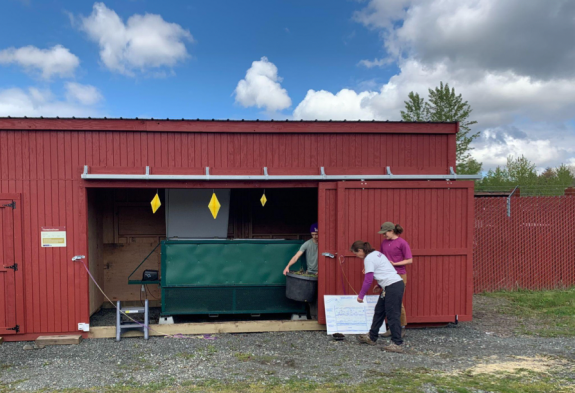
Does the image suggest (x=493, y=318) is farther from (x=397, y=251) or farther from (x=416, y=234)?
(x=397, y=251)

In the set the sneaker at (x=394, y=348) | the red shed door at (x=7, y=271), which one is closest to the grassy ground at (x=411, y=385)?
the sneaker at (x=394, y=348)

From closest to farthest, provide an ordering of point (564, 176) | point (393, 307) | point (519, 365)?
1. point (519, 365)
2. point (393, 307)
3. point (564, 176)

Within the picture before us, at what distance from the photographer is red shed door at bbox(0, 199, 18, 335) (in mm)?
6570

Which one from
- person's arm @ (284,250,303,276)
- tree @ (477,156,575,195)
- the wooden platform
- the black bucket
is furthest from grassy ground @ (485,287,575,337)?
tree @ (477,156,575,195)

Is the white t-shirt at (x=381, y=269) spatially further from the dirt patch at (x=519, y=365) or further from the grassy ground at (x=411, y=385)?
the dirt patch at (x=519, y=365)

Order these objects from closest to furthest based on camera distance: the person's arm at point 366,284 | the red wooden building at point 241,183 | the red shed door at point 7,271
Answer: the person's arm at point 366,284 → the red shed door at point 7,271 → the red wooden building at point 241,183

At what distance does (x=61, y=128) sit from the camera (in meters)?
6.73

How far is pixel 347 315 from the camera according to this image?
6.79m

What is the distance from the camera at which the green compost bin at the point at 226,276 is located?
7387mm

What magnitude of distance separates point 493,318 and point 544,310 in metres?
1.34

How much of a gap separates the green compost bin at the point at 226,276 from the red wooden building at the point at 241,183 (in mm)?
951

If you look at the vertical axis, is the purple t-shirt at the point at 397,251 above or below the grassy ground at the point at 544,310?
above

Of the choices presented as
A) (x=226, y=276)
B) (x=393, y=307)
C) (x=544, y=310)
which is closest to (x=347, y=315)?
(x=393, y=307)

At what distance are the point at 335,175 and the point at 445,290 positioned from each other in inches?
108
